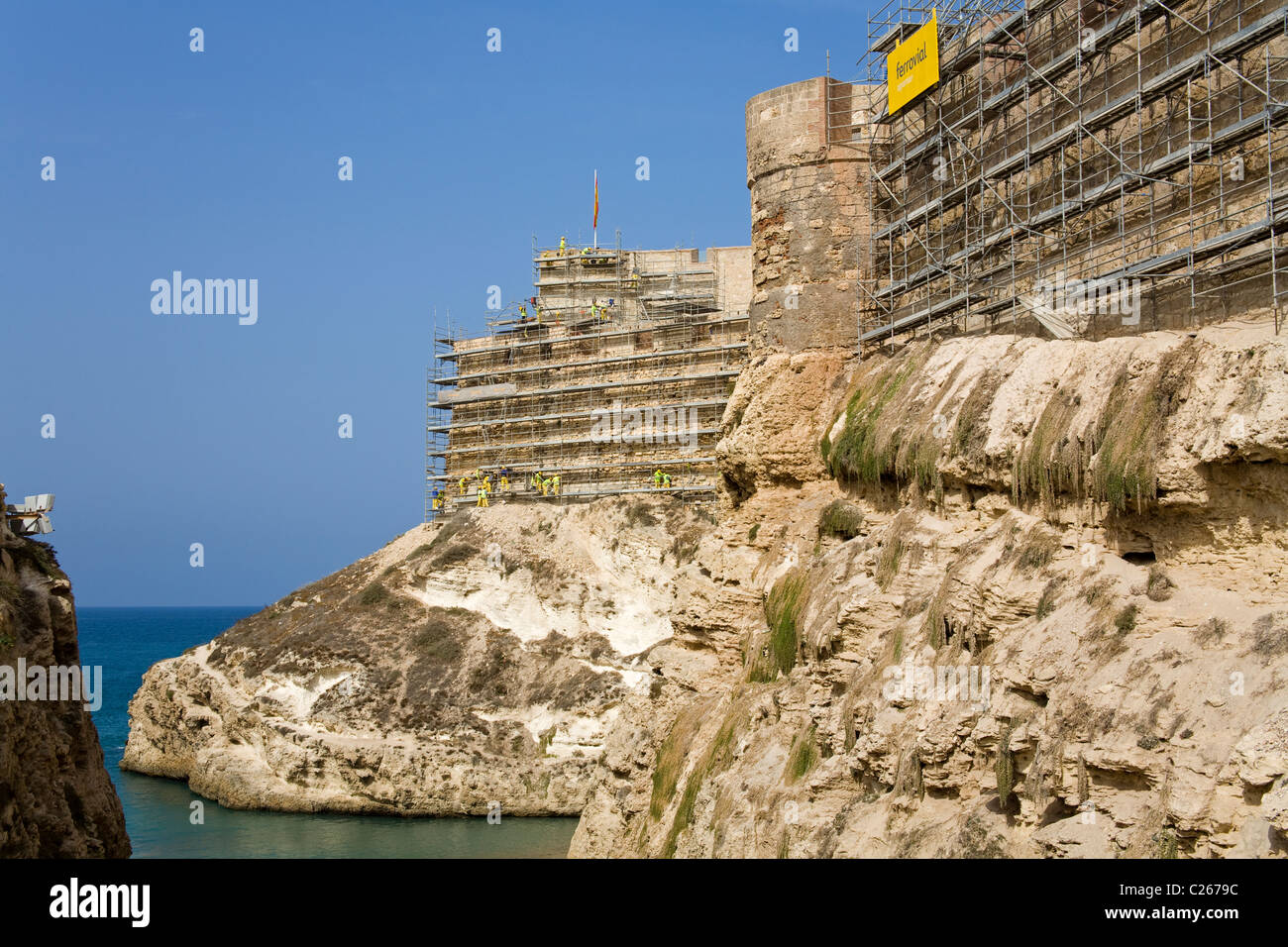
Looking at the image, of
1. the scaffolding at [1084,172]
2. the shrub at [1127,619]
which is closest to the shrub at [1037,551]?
the shrub at [1127,619]

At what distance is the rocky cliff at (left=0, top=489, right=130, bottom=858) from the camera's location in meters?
14.4

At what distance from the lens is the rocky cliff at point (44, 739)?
14383mm

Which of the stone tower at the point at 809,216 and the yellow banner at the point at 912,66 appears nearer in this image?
the yellow banner at the point at 912,66

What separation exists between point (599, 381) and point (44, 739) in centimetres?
3421

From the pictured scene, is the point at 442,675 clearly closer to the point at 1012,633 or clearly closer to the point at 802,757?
the point at 802,757

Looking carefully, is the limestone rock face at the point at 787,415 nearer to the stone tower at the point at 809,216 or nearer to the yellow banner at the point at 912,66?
the stone tower at the point at 809,216

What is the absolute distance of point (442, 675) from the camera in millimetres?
41219

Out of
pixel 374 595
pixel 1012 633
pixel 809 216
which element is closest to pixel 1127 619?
pixel 1012 633

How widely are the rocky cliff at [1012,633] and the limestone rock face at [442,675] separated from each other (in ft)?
51.8

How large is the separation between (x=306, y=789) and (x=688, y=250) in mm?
25885

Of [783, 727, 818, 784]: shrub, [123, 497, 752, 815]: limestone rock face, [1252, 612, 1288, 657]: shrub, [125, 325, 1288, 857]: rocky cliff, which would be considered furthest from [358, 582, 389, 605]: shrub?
[1252, 612, 1288, 657]: shrub

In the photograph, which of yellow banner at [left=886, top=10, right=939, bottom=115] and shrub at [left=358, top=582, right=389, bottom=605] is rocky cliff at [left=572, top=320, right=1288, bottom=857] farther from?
shrub at [left=358, top=582, right=389, bottom=605]

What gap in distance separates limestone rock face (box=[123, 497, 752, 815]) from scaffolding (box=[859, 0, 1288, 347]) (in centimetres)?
1592

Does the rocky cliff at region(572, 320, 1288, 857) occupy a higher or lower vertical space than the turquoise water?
higher
